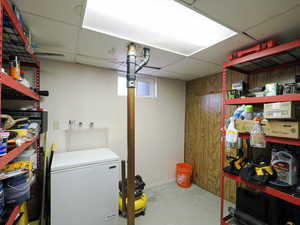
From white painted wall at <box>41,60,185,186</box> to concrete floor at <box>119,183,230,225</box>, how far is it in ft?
1.15

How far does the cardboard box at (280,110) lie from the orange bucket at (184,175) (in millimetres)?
1903

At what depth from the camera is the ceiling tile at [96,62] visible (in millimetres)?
1936

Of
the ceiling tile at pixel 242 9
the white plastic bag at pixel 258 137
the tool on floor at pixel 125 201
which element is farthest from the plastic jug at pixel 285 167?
the tool on floor at pixel 125 201

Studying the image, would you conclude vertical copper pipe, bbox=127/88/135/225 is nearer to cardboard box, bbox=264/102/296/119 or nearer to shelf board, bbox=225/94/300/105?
shelf board, bbox=225/94/300/105

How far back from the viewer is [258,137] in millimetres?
1392

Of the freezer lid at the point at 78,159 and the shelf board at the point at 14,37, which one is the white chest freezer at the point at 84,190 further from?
the shelf board at the point at 14,37

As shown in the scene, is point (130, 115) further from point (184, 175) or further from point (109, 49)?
point (184, 175)

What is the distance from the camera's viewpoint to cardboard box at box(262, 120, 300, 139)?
4.02 ft

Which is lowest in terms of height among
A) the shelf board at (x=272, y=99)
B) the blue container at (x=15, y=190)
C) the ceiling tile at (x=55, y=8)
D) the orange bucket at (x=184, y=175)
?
the orange bucket at (x=184, y=175)

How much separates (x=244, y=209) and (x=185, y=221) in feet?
2.50

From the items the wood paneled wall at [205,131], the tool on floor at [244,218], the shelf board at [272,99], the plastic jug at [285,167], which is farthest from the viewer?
the wood paneled wall at [205,131]

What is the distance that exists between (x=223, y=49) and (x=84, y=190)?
2.22 metres

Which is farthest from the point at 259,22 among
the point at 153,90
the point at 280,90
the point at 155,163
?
the point at 155,163

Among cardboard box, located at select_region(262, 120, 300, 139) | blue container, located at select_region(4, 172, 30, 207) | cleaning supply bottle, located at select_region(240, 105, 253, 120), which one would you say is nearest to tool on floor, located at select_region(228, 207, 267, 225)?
cardboard box, located at select_region(262, 120, 300, 139)
